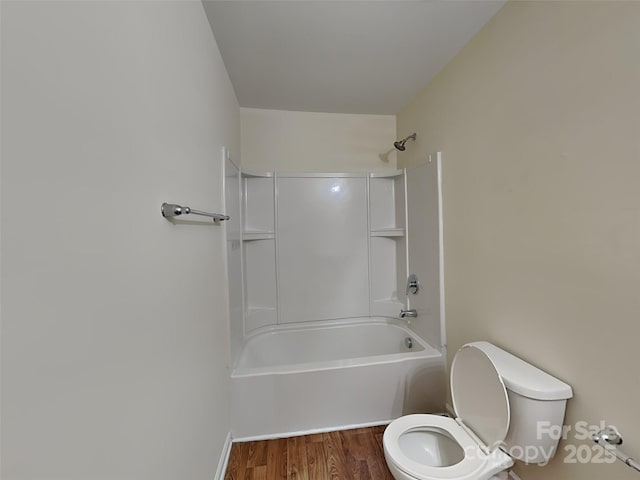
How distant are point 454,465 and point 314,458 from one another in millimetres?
829

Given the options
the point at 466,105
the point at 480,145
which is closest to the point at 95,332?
the point at 480,145

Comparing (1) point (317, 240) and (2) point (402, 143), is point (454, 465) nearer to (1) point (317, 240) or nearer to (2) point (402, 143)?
(1) point (317, 240)

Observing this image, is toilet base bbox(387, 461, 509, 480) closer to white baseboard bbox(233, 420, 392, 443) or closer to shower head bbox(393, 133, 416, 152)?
white baseboard bbox(233, 420, 392, 443)

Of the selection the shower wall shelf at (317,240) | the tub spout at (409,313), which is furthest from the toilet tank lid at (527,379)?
the shower wall shelf at (317,240)

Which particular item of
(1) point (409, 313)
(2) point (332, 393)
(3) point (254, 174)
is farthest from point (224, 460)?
(3) point (254, 174)

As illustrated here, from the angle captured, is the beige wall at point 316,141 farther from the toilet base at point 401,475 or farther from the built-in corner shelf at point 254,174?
the toilet base at point 401,475

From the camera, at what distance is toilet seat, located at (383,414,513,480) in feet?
3.70

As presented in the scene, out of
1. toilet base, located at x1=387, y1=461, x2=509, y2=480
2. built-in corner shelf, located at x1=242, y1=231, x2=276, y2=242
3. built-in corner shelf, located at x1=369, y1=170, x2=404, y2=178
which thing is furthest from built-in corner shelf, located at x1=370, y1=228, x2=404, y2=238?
toilet base, located at x1=387, y1=461, x2=509, y2=480

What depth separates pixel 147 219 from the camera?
2.56ft

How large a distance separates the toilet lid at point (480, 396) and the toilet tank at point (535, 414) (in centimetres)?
3

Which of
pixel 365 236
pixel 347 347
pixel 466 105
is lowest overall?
pixel 347 347

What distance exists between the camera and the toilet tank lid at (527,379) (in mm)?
1076

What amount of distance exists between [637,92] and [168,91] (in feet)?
4.98

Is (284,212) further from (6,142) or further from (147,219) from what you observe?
(6,142)
